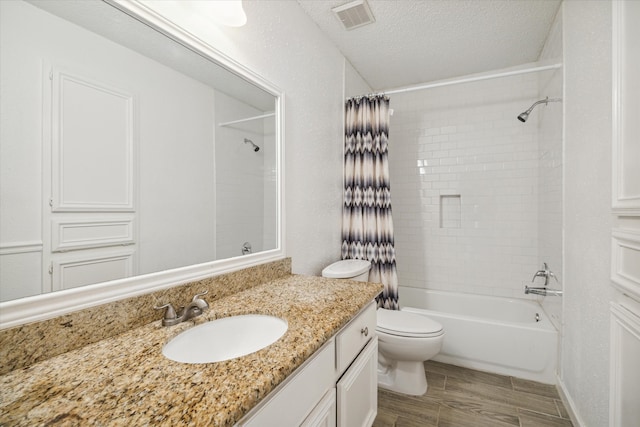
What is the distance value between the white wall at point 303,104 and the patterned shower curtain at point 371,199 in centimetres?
10

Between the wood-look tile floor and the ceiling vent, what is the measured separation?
247cm

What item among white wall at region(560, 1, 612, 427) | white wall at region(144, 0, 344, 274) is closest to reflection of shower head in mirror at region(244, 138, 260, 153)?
white wall at region(144, 0, 344, 274)

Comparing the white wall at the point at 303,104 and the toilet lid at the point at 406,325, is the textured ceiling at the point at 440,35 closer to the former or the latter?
the white wall at the point at 303,104

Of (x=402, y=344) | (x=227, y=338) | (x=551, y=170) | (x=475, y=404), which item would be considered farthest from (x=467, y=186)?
(x=227, y=338)

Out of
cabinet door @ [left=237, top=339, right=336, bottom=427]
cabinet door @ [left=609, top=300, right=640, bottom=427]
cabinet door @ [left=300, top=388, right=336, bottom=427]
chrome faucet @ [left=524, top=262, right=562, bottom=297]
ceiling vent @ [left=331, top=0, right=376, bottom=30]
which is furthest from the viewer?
chrome faucet @ [left=524, top=262, right=562, bottom=297]

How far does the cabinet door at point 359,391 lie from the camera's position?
107 centimetres

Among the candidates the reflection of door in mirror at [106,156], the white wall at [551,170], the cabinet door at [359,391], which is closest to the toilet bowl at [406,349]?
the cabinet door at [359,391]

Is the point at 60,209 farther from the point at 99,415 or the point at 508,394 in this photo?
the point at 508,394

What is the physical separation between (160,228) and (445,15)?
84.3 inches

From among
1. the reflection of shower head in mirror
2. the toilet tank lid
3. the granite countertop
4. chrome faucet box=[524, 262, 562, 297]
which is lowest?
chrome faucet box=[524, 262, 562, 297]

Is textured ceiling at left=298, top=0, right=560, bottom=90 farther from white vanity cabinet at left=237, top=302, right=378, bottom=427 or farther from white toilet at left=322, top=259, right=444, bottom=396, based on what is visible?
white vanity cabinet at left=237, top=302, right=378, bottom=427

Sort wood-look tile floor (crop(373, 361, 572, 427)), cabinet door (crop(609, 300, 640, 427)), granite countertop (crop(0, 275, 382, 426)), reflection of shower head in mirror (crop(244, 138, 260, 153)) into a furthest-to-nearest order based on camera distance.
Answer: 1. wood-look tile floor (crop(373, 361, 572, 427))
2. reflection of shower head in mirror (crop(244, 138, 260, 153))
3. cabinet door (crop(609, 300, 640, 427))
4. granite countertop (crop(0, 275, 382, 426))

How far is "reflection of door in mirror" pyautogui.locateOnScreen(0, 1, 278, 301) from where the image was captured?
0.69m

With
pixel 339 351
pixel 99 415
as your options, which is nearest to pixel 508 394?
pixel 339 351
